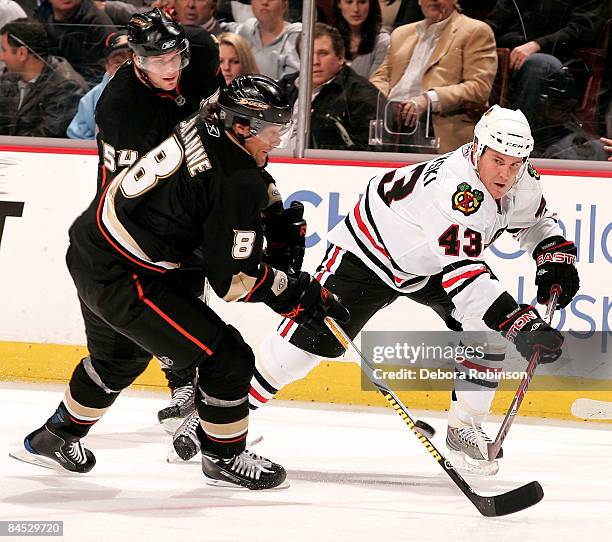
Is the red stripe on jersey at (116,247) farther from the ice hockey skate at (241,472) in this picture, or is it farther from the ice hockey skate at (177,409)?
the ice hockey skate at (177,409)

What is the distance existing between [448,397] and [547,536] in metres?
1.74

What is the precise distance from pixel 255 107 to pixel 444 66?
1978mm

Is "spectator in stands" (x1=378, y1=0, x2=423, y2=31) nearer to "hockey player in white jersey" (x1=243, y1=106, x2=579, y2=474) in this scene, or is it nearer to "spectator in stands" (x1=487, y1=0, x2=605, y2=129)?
"spectator in stands" (x1=487, y1=0, x2=605, y2=129)

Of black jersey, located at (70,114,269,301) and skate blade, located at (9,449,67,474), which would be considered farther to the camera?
skate blade, located at (9,449,67,474)

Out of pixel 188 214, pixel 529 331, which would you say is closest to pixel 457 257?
pixel 529 331

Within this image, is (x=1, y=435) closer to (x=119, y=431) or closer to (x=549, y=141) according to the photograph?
(x=119, y=431)

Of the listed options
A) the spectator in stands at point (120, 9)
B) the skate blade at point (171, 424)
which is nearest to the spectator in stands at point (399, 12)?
the spectator in stands at point (120, 9)

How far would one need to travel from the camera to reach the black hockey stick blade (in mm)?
2770

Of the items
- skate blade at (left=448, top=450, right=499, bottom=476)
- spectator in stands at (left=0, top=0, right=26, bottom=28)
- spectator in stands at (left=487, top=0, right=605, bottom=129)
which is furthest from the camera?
spectator in stands at (left=0, top=0, right=26, bottom=28)

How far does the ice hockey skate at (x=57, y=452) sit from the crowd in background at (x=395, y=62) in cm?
197

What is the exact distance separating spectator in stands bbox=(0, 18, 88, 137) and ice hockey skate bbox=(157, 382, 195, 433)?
4.86 ft

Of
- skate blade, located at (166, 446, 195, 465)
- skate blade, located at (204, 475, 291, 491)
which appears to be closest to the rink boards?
skate blade, located at (166, 446, 195, 465)

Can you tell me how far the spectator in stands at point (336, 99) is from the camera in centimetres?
462

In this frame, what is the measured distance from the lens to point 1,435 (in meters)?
3.61
